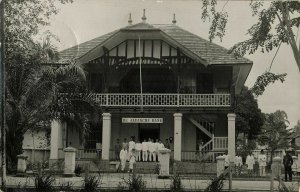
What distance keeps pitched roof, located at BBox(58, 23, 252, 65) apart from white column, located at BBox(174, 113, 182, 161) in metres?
3.11

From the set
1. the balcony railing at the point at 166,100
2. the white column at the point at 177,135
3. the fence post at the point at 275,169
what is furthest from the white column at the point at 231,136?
the fence post at the point at 275,169

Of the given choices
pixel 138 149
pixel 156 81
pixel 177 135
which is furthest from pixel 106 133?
pixel 156 81

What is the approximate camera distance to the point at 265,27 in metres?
16.0

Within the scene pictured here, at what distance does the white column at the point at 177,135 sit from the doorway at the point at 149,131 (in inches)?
95.2

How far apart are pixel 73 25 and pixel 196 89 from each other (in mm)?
11251

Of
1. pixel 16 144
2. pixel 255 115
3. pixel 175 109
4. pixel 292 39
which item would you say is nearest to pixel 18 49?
pixel 16 144

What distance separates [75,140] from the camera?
92.7 ft

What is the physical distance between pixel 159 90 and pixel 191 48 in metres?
2.78

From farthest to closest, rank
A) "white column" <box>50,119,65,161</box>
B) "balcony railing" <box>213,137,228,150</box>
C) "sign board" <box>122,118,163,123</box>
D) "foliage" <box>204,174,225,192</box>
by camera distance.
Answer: "white column" <box>50,119,65,161</box> < "balcony railing" <box>213,137,228,150</box> < "sign board" <box>122,118,163,123</box> < "foliage" <box>204,174,225,192</box>

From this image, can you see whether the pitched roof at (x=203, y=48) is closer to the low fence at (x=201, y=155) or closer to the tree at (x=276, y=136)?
the low fence at (x=201, y=155)

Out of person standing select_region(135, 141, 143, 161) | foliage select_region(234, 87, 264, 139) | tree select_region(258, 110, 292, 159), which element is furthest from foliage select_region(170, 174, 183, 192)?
foliage select_region(234, 87, 264, 139)

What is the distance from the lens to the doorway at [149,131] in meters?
28.4

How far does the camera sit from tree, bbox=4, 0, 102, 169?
683 inches

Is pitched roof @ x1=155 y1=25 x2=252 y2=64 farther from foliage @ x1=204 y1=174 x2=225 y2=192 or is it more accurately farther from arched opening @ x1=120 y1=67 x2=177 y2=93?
foliage @ x1=204 y1=174 x2=225 y2=192
